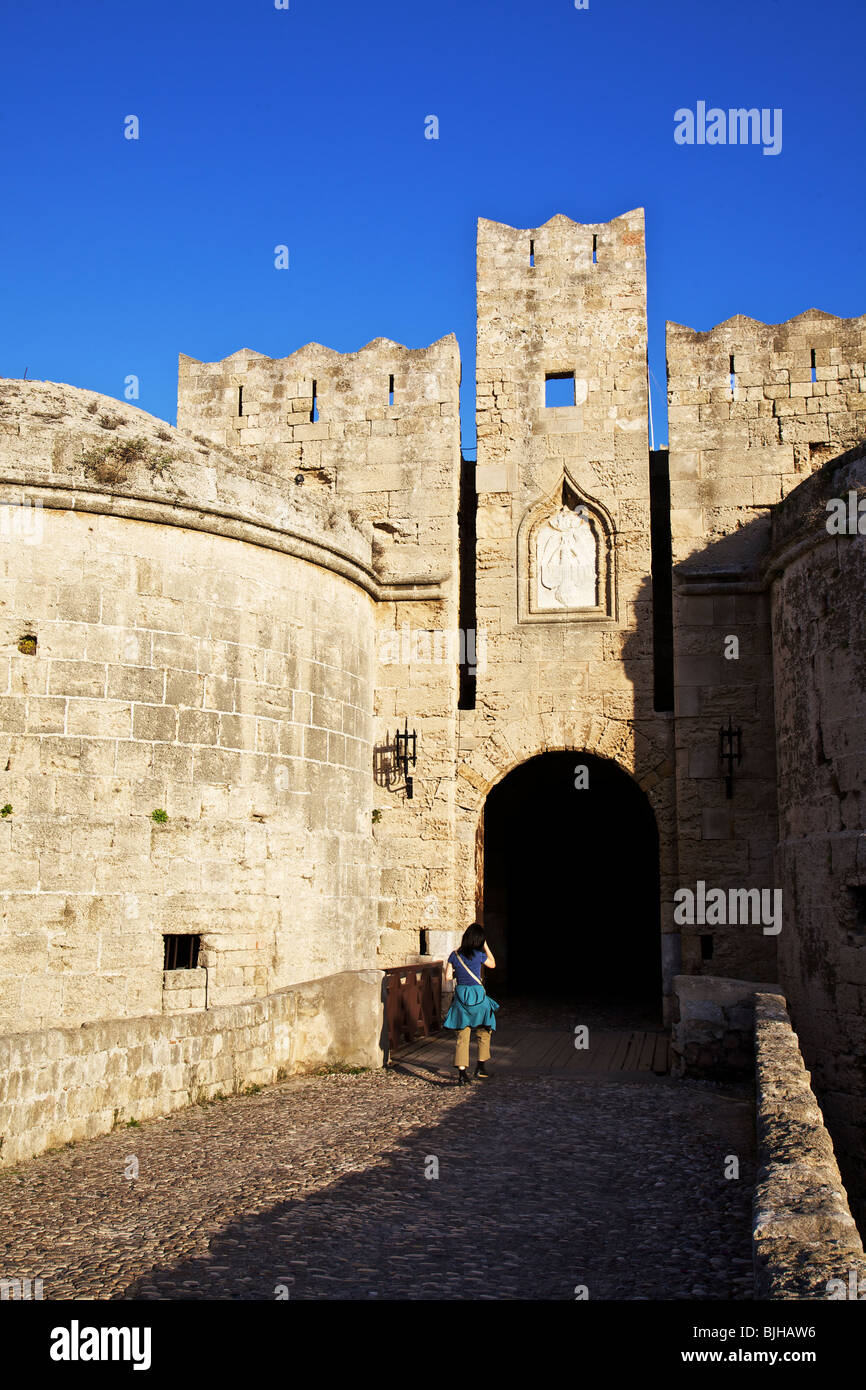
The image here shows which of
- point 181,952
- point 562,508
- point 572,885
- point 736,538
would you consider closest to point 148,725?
point 181,952

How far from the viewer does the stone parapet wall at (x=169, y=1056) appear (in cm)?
602

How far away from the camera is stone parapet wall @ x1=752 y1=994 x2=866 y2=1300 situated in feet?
9.91

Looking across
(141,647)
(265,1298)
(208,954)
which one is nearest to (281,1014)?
(208,954)

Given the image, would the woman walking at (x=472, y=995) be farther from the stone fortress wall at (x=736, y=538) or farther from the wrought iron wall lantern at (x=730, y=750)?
the wrought iron wall lantern at (x=730, y=750)

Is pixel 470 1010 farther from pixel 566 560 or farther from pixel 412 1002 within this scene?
pixel 566 560

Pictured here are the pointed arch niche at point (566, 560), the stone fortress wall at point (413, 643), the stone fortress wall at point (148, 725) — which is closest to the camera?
the stone fortress wall at point (148, 725)

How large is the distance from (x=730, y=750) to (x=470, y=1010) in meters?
4.44

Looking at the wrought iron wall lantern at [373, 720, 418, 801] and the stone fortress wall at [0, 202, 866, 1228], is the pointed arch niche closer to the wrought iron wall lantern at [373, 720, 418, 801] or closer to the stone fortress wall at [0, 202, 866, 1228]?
the stone fortress wall at [0, 202, 866, 1228]

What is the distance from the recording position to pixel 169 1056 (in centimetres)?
722

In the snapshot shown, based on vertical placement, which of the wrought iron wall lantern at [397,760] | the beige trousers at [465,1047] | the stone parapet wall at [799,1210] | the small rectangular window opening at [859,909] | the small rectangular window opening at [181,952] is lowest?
the beige trousers at [465,1047]

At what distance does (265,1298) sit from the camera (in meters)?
3.87

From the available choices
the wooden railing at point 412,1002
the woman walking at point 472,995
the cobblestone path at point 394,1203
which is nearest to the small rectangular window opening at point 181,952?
the cobblestone path at point 394,1203

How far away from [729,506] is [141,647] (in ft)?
22.8

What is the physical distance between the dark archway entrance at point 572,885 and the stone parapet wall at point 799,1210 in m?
10.1
